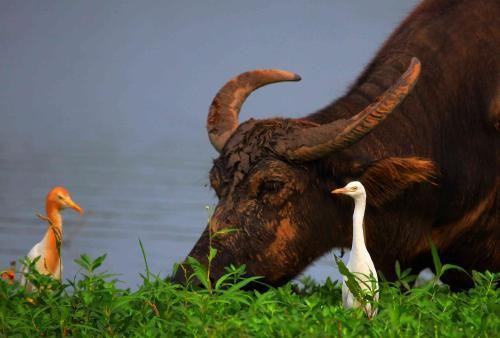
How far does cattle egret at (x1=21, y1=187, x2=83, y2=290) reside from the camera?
7022 millimetres

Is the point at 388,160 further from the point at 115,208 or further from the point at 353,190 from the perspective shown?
the point at 115,208

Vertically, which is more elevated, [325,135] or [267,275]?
[325,135]

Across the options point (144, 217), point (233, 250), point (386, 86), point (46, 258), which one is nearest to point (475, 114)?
point (386, 86)

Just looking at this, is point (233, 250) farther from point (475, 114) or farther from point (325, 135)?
point (475, 114)

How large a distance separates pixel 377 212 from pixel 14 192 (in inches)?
664

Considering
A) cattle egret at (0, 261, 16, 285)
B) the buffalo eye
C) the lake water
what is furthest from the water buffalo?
cattle egret at (0, 261, 16, 285)

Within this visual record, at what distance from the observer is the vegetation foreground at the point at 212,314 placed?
6062 mm

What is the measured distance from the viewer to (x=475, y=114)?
853 centimetres

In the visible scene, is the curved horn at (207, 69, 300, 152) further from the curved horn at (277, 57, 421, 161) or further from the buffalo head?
the curved horn at (277, 57, 421, 161)

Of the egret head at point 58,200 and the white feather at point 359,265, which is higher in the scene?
the egret head at point 58,200

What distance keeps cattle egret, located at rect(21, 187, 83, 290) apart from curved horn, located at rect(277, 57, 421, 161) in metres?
1.27

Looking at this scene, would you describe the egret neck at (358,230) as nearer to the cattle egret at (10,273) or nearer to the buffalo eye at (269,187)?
the buffalo eye at (269,187)

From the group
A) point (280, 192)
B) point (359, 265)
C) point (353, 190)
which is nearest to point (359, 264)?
point (359, 265)

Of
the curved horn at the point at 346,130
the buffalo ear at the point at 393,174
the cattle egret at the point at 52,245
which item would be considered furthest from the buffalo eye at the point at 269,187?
the cattle egret at the point at 52,245
